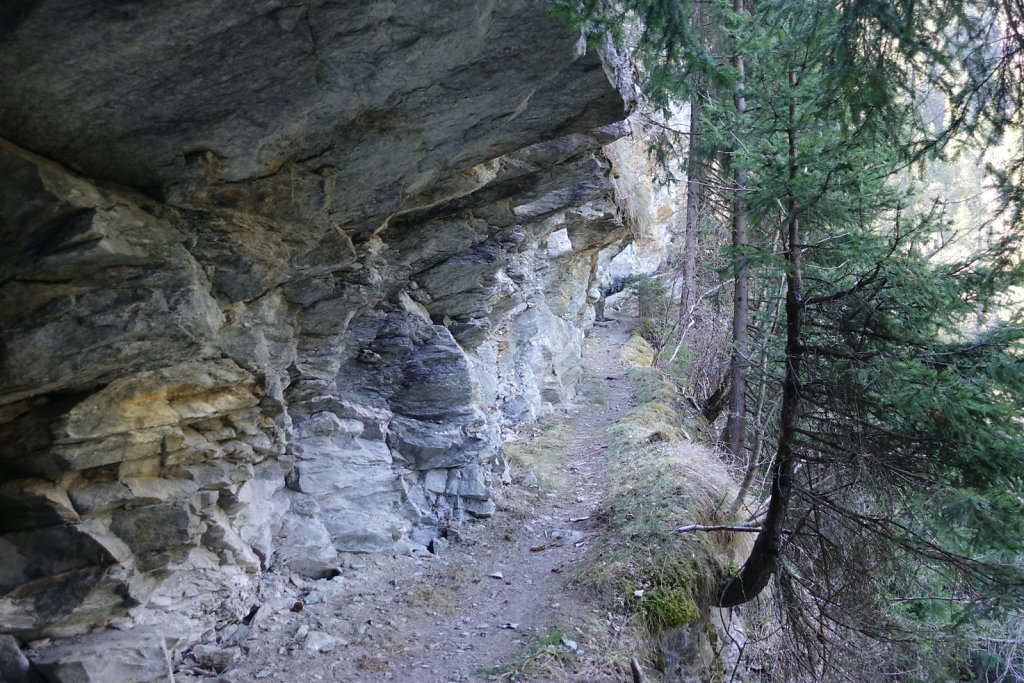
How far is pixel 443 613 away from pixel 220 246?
169 inches

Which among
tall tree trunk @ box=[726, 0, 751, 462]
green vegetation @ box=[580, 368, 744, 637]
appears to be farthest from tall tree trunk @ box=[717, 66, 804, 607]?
tall tree trunk @ box=[726, 0, 751, 462]

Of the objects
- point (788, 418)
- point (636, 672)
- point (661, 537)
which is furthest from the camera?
point (661, 537)

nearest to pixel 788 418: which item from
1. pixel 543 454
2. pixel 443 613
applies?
pixel 443 613

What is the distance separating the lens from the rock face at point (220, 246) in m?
3.87

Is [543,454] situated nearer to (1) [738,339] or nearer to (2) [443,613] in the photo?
(1) [738,339]

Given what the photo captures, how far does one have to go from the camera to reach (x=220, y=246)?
17.3 ft

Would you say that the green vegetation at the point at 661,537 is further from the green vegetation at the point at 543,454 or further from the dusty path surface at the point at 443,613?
the green vegetation at the point at 543,454

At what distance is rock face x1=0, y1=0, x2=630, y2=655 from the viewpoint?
3871 millimetres

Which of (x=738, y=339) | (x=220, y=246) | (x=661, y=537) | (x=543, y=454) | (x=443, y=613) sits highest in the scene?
(x=220, y=246)

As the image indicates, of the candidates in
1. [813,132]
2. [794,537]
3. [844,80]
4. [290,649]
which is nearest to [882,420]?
[794,537]

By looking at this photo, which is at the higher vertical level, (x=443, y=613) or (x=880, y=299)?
(x=880, y=299)

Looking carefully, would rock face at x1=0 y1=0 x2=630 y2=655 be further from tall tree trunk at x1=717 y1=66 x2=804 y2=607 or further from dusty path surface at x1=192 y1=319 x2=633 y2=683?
tall tree trunk at x1=717 y1=66 x2=804 y2=607

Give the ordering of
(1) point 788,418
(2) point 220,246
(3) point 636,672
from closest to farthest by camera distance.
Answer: (2) point 220,246, (3) point 636,672, (1) point 788,418

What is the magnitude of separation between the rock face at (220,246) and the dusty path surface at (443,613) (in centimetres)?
35
